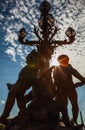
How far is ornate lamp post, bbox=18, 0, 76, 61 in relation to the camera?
1106 centimetres

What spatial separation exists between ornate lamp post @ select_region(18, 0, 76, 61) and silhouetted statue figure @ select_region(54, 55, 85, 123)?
172cm

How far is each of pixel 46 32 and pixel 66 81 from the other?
2953 mm

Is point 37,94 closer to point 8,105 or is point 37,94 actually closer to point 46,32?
point 8,105

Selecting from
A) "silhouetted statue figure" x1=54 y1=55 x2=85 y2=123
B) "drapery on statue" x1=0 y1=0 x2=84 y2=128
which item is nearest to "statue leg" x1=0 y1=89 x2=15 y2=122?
"drapery on statue" x1=0 y1=0 x2=84 y2=128

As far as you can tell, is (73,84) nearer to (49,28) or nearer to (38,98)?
(38,98)

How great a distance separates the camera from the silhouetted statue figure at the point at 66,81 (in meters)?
9.10

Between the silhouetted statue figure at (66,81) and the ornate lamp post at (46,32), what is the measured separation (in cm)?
→ 172

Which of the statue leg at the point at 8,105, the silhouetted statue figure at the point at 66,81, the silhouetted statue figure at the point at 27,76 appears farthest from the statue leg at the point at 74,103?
the statue leg at the point at 8,105

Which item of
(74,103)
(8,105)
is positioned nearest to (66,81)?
(74,103)

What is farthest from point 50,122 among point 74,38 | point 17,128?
point 74,38

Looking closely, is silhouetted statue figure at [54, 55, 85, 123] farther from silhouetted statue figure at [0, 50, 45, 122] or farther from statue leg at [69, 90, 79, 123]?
silhouetted statue figure at [0, 50, 45, 122]

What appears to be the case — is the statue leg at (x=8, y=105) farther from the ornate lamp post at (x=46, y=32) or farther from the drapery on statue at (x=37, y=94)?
the ornate lamp post at (x=46, y=32)

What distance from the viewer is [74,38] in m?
11.8

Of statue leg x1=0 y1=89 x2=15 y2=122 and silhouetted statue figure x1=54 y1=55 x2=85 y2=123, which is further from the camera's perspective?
silhouetted statue figure x1=54 y1=55 x2=85 y2=123
